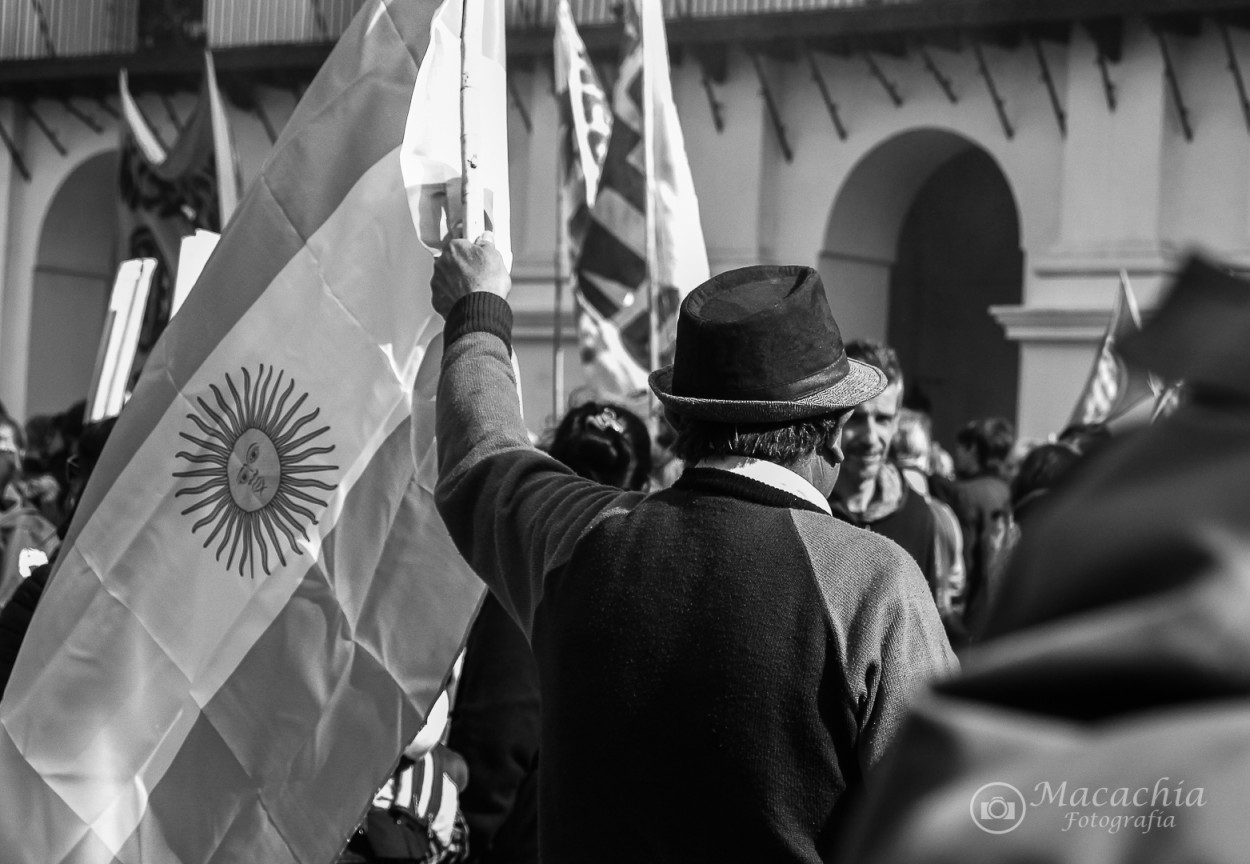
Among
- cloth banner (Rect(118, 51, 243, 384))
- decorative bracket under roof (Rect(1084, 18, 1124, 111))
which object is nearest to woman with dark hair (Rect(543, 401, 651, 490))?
cloth banner (Rect(118, 51, 243, 384))

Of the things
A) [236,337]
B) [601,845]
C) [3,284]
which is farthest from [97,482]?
[3,284]

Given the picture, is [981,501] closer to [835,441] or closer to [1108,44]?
[835,441]

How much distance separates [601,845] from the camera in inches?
84.3

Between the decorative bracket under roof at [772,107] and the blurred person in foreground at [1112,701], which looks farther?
the decorative bracket under roof at [772,107]

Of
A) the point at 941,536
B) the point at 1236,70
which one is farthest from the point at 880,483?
the point at 1236,70

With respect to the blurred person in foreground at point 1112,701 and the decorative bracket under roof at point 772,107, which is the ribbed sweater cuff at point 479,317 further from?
the decorative bracket under roof at point 772,107

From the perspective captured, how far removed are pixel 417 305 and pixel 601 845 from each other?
136 centimetres

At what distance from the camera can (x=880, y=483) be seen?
192 inches

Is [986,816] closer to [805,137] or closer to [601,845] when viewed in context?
[601,845]

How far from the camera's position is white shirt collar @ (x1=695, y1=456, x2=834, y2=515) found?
7.41 feet

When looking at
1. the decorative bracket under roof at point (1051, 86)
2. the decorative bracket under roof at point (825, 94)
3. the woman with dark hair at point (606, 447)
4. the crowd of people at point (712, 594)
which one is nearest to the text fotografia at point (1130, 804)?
the crowd of people at point (712, 594)

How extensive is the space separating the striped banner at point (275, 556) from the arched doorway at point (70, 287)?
16534 millimetres

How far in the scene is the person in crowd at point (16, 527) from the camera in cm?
493

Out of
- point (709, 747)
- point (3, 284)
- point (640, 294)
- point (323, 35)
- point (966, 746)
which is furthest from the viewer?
point (3, 284)
